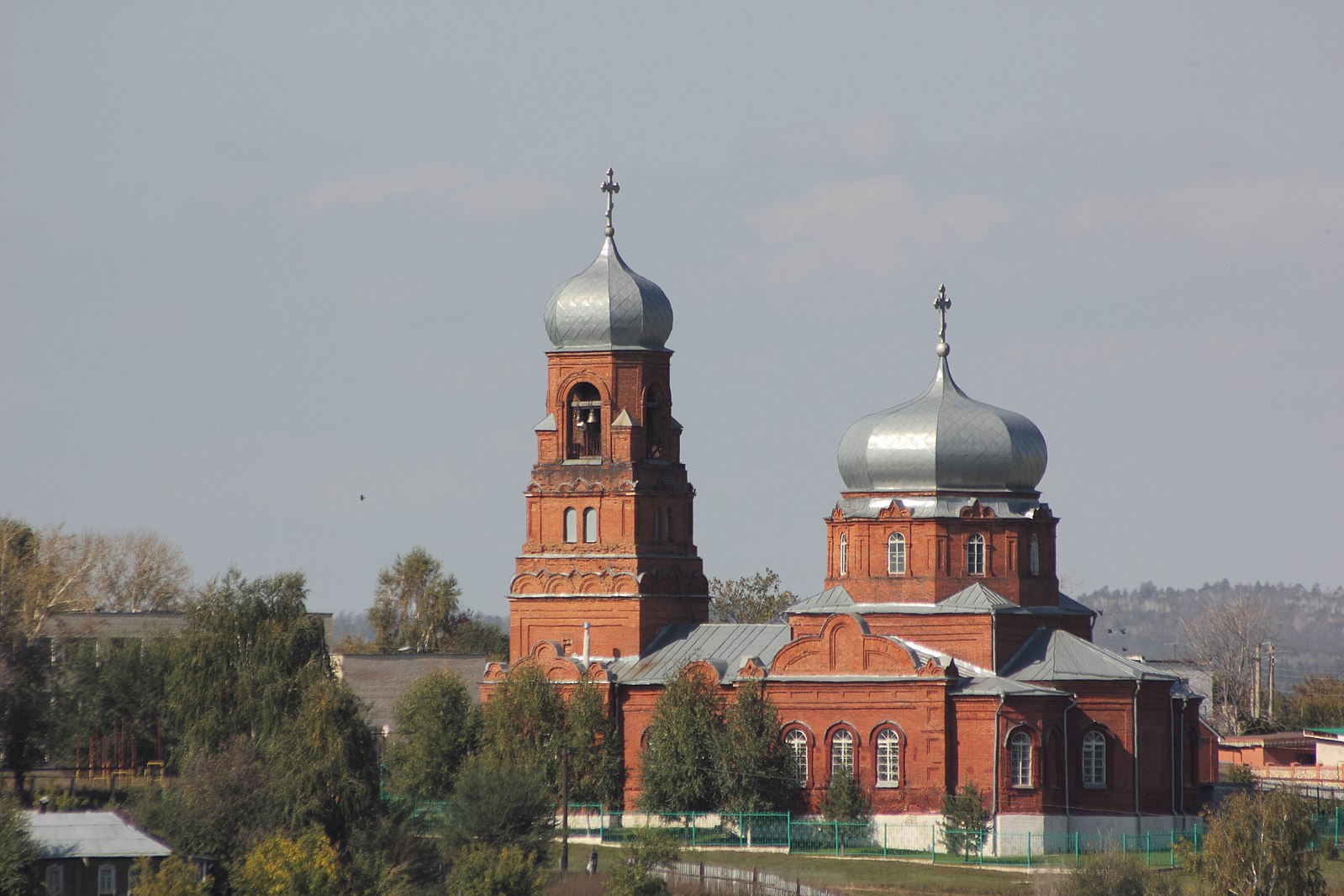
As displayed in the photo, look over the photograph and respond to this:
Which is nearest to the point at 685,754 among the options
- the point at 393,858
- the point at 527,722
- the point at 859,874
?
the point at 527,722

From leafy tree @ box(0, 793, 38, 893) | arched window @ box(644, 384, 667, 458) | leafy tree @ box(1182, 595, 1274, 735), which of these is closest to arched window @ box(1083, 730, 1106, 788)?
arched window @ box(644, 384, 667, 458)

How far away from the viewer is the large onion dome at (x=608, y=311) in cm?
5800

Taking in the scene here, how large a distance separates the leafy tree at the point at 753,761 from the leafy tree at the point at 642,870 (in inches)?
417

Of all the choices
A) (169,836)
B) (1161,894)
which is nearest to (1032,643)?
(1161,894)

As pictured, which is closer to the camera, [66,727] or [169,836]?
[169,836]

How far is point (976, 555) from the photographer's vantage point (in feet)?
183

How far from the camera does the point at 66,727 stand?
219 ft

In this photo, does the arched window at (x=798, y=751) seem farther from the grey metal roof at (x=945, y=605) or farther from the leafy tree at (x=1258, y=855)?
the leafy tree at (x=1258, y=855)

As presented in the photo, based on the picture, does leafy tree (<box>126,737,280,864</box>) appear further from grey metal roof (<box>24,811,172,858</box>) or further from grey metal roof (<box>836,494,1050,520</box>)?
grey metal roof (<box>836,494,1050,520</box>)

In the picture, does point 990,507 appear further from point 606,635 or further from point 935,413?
point 606,635

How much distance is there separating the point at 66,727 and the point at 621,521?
18944mm

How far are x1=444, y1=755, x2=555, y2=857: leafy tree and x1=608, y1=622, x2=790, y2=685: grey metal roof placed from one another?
937 centimetres

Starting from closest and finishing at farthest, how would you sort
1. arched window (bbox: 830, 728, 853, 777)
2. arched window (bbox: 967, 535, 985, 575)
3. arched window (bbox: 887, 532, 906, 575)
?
arched window (bbox: 830, 728, 853, 777) → arched window (bbox: 967, 535, 985, 575) → arched window (bbox: 887, 532, 906, 575)

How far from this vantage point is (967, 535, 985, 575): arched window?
55.8 metres
